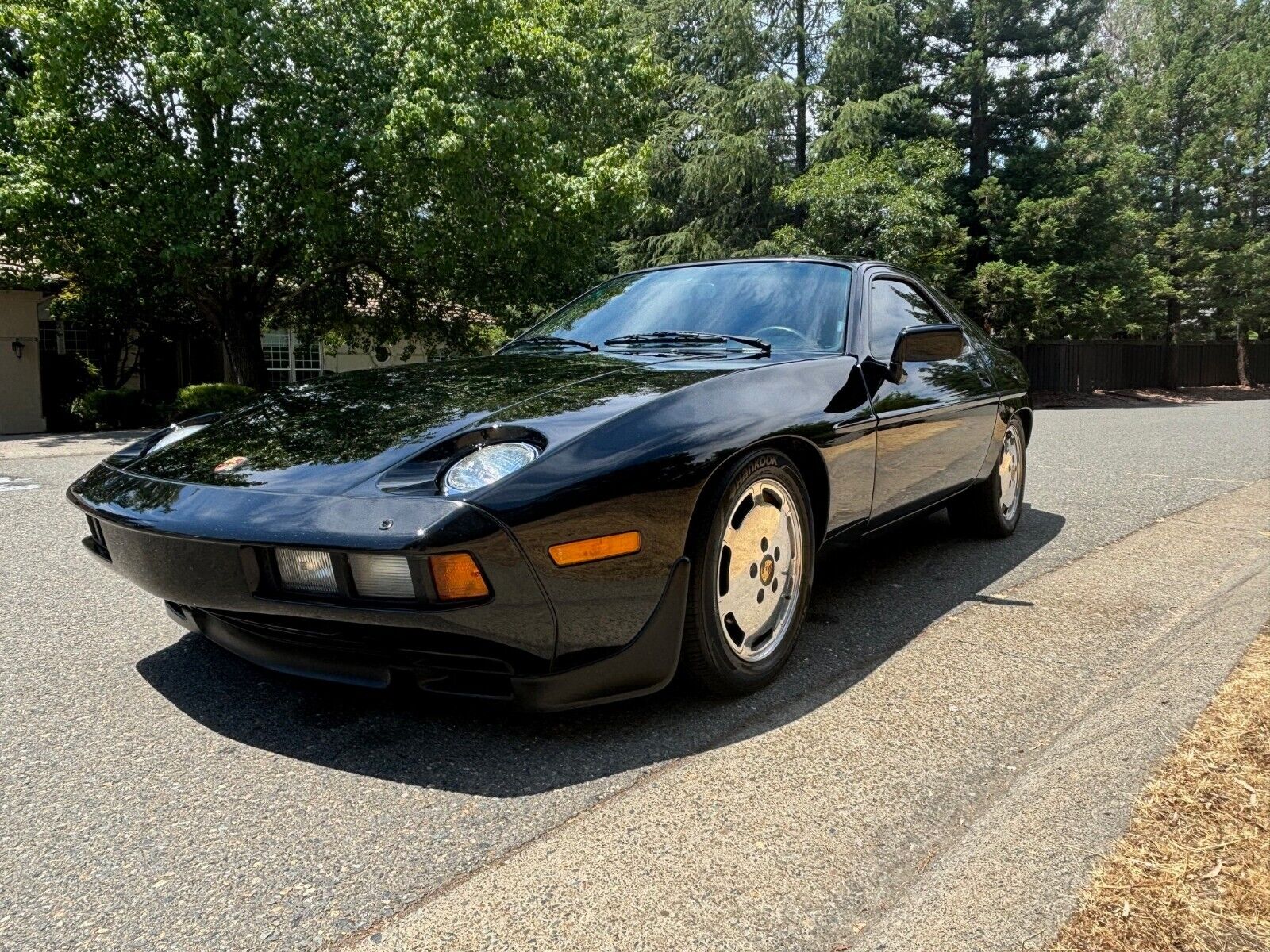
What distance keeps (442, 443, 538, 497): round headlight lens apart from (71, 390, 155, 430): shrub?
657 inches

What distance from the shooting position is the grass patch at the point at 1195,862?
151cm

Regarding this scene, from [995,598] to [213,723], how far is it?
2927 millimetres

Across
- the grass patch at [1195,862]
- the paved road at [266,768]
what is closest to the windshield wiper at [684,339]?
the paved road at [266,768]

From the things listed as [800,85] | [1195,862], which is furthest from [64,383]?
[1195,862]

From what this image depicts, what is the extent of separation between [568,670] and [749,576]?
709 millimetres

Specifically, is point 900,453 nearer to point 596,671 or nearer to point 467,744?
point 596,671

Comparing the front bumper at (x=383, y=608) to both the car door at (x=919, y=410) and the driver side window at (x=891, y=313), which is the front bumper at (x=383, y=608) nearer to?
the car door at (x=919, y=410)

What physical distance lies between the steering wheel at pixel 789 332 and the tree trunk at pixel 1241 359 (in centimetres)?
3850

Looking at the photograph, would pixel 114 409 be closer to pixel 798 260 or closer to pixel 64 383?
pixel 64 383

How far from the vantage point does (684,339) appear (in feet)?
11.0

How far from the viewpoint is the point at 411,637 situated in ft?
6.78

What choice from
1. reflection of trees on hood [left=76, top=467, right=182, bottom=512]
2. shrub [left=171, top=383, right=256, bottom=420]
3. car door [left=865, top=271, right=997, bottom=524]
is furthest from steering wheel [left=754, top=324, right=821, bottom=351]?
shrub [left=171, top=383, right=256, bottom=420]

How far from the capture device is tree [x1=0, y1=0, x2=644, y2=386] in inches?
488

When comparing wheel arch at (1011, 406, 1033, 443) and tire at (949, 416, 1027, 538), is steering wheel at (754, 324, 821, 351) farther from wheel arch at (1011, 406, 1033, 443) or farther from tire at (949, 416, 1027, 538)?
wheel arch at (1011, 406, 1033, 443)
